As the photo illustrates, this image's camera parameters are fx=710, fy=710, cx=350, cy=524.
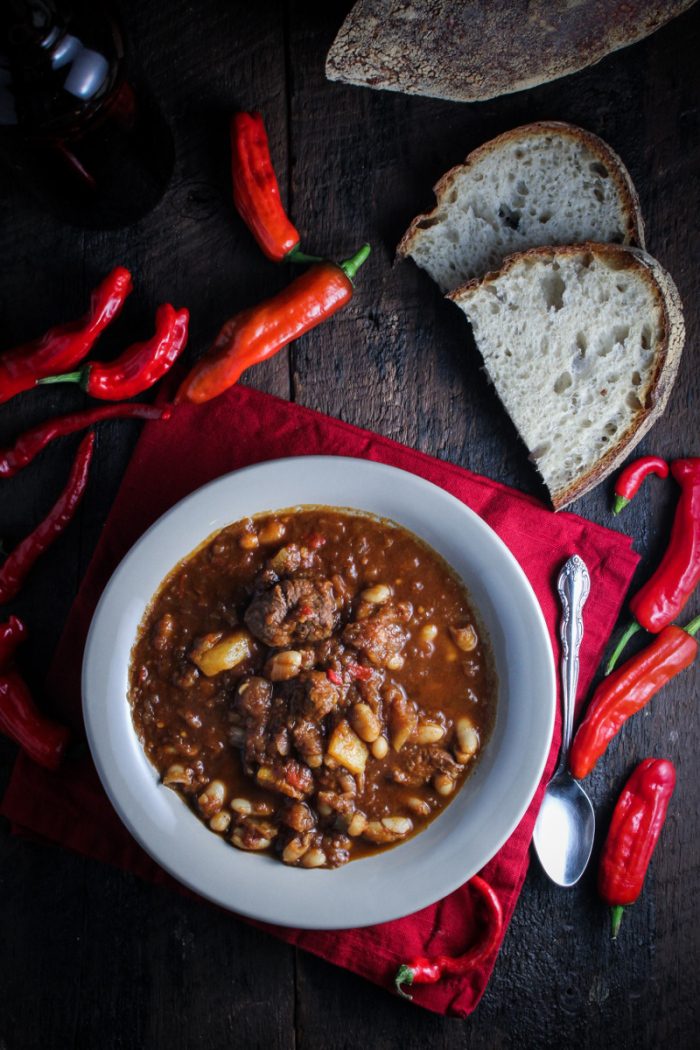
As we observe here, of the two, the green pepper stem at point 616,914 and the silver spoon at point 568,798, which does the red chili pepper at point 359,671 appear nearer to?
the silver spoon at point 568,798

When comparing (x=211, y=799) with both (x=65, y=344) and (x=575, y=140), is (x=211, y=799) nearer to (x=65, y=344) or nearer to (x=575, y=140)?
(x=65, y=344)

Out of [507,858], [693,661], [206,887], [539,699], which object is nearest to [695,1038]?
[507,858]

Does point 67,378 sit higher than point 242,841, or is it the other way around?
point 67,378

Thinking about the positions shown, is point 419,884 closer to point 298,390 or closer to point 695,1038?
point 695,1038

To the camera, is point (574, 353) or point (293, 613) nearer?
point (293, 613)

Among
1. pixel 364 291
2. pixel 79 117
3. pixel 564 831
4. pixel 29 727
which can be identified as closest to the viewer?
pixel 79 117

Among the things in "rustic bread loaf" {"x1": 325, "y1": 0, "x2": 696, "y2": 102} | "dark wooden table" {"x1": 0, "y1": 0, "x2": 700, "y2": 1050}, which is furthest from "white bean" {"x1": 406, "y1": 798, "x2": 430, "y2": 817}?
"rustic bread loaf" {"x1": 325, "y1": 0, "x2": 696, "y2": 102}

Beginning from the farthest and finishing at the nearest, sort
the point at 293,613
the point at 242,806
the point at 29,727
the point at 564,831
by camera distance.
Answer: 1. the point at 564,831
2. the point at 29,727
3. the point at 242,806
4. the point at 293,613

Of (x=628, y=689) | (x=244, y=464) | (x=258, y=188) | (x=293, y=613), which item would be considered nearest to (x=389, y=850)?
(x=293, y=613)
